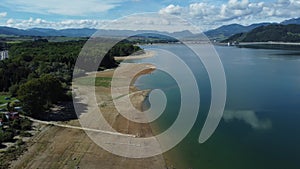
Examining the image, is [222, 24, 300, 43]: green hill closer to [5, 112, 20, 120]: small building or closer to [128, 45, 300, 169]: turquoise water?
[128, 45, 300, 169]: turquoise water

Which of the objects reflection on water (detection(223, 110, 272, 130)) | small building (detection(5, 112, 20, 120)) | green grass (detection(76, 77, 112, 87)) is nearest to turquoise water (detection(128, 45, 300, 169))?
reflection on water (detection(223, 110, 272, 130))

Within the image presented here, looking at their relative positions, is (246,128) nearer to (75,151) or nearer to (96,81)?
(75,151)

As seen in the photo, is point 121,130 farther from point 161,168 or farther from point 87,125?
point 161,168

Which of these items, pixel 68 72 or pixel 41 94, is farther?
pixel 68 72

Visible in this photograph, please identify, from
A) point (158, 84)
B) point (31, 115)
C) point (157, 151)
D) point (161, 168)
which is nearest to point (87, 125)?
point (31, 115)

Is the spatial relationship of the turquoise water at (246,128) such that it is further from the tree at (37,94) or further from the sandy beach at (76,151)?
the tree at (37,94)

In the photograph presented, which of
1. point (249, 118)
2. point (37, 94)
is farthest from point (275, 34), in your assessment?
point (37, 94)
